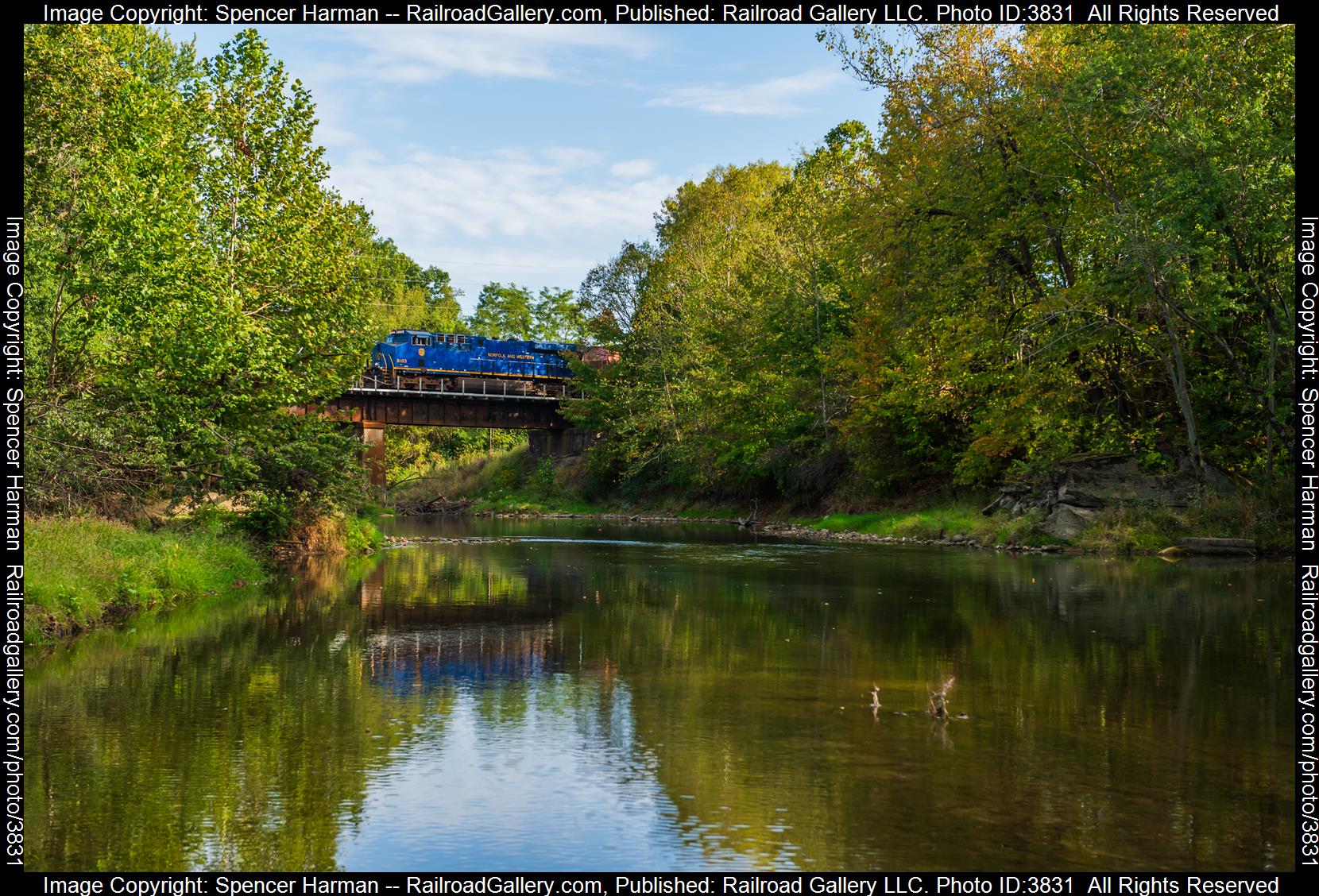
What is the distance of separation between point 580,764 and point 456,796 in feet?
4.24

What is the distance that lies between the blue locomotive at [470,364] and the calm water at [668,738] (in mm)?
51957

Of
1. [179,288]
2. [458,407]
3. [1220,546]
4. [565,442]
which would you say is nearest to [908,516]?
[1220,546]

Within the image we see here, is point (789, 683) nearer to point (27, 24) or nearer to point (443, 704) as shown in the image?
point (443, 704)

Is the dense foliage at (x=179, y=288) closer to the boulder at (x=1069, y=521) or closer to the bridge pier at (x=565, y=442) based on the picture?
the boulder at (x=1069, y=521)

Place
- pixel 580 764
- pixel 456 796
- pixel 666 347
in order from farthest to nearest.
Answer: pixel 666 347 < pixel 580 764 < pixel 456 796

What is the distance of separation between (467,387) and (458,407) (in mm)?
2304

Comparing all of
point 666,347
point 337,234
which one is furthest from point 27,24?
point 666,347

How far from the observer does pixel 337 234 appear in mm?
29375

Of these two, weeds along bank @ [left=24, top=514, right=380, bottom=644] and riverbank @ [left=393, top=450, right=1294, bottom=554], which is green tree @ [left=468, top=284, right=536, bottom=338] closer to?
riverbank @ [left=393, top=450, right=1294, bottom=554]

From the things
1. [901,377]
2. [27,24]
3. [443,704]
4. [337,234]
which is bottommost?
[443,704]

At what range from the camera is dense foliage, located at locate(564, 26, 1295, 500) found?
26891 millimetres

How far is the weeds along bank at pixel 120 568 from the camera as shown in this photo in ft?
53.7

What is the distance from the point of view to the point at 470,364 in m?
74.8
